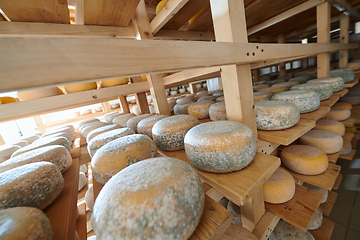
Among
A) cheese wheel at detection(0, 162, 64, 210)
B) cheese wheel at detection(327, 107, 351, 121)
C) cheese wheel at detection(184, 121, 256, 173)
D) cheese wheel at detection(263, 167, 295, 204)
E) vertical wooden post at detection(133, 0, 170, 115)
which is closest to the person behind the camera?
cheese wheel at detection(0, 162, 64, 210)

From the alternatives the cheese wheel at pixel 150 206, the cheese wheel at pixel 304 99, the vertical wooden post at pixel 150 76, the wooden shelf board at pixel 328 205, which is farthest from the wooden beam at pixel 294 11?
the cheese wheel at pixel 150 206

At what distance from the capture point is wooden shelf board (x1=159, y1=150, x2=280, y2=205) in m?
0.53

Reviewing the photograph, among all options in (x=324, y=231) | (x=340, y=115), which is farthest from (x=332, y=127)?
(x=324, y=231)

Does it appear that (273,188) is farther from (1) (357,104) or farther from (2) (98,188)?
(1) (357,104)

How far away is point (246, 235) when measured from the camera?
2.35 ft

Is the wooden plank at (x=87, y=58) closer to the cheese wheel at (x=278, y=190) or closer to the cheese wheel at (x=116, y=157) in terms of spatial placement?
the cheese wheel at (x=116, y=157)

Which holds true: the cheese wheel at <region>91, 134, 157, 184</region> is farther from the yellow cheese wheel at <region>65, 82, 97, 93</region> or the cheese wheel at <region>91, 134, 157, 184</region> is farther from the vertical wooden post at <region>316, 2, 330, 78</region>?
the vertical wooden post at <region>316, 2, 330, 78</region>

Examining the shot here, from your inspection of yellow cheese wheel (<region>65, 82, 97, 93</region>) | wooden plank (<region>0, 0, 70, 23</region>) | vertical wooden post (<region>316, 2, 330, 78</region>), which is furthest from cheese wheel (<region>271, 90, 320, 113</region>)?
yellow cheese wheel (<region>65, 82, 97, 93</region>)

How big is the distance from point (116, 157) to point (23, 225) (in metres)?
0.31

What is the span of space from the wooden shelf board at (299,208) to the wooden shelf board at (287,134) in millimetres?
453

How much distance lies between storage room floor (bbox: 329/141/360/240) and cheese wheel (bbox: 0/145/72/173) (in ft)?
7.40

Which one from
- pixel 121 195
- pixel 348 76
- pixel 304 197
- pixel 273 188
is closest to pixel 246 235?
pixel 273 188

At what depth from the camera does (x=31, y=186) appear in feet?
1.64

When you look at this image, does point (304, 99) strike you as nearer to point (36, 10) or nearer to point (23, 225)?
point (23, 225)
